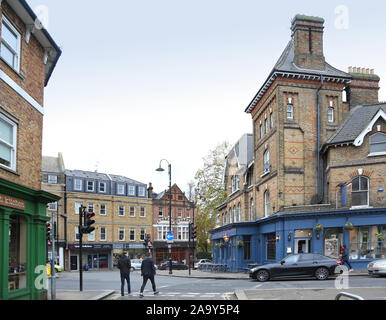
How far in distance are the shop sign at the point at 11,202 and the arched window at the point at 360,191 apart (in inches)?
868

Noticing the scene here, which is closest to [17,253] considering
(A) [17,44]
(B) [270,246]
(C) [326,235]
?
(A) [17,44]

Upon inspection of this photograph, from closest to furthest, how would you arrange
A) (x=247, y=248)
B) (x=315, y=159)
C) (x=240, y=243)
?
1. (x=315, y=159)
2. (x=240, y=243)
3. (x=247, y=248)

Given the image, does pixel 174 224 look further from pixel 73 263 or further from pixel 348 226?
pixel 348 226

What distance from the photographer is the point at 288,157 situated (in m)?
33.6

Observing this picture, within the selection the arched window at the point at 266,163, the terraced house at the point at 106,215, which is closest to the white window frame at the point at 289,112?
the arched window at the point at 266,163

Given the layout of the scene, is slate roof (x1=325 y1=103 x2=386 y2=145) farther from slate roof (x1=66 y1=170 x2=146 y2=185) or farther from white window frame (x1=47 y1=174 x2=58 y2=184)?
slate roof (x1=66 y1=170 x2=146 y2=185)

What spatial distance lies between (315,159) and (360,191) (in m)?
4.22

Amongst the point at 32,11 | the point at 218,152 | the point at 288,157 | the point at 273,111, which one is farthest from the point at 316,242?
the point at 218,152

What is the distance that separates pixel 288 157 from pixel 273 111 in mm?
3528

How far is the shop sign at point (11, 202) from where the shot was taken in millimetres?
12695

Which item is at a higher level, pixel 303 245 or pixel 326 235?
pixel 326 235

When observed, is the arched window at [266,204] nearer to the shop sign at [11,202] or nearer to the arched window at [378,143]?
the arched window at [378,143]

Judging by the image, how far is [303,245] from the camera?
32.1 metres
